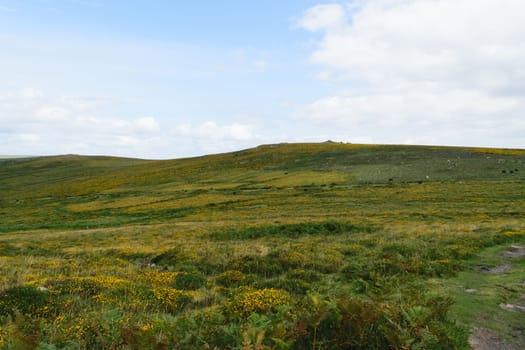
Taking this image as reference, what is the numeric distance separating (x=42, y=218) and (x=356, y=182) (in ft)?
152

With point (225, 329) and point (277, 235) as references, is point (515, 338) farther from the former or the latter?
point (277, 235)

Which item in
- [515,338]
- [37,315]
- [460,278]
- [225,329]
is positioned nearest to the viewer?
[225,329]

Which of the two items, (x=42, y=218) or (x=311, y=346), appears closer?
(x=311, y=346)

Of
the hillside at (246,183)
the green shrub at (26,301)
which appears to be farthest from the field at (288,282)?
the hillside at (246,183)

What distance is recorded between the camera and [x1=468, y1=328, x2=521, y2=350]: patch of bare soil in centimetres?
621

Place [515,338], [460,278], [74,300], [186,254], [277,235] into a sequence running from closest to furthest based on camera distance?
[515,338] < [74,300] < [460,278] < [186,254] < [277,235]

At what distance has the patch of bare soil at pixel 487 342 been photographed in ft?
20.4

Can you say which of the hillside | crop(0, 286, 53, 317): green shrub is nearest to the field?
crop(0, 286, 53, 317): green shrub

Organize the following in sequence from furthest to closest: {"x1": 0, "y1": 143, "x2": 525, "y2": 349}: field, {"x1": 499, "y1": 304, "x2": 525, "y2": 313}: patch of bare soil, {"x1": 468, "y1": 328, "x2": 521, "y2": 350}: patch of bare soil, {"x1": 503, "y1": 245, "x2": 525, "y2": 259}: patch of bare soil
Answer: {"x1": 503, "y1": 245, "x2": 525, "y2": 259}: patch of bare soil → {"x1": 499, "y1": 304, "x2": 525, "y2": 313}: patch of bare soil → {"x1": 468, "y1": 328, "x2": 521, "y2": 350}: patch of bare soil → {"x1": 0, "y1": 143, "x2": 525, "y2": 349}: field

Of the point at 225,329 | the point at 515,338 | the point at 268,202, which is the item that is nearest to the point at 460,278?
the point at 515,338

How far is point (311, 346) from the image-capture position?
216 inches

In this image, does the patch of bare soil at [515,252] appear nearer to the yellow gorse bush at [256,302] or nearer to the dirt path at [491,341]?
the dirt path at [491,341]

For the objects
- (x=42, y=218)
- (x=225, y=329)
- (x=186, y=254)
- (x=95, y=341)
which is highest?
(x=225, y=329)

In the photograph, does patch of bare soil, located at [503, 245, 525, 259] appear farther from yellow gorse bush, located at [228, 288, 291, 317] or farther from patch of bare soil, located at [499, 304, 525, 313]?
yellow gorse bush, located at [228, 288, 291, 317]
